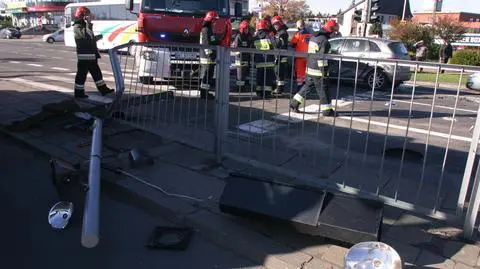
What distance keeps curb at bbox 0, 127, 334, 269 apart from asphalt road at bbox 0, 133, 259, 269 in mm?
70

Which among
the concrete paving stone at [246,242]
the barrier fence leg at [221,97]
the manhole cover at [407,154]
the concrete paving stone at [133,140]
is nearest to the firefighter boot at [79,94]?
the concrete paving stone at [133,140]

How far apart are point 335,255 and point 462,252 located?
0.96 meters

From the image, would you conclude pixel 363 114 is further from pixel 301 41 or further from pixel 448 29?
pixel 448 29

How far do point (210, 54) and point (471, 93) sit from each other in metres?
10.4

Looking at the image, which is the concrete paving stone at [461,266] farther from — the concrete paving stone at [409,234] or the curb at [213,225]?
the curb at [213,225]

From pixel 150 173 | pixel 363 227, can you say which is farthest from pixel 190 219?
pixel 363 227

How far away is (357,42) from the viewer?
13562mm

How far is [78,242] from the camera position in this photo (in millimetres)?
3533

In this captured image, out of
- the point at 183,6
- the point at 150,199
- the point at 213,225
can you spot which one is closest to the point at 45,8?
the point at 183,6

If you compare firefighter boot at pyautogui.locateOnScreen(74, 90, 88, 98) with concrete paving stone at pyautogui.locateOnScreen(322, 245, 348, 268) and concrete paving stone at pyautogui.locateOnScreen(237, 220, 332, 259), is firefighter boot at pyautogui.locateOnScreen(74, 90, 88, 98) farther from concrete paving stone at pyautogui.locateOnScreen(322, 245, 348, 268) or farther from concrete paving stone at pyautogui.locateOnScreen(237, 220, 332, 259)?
concrete paving stone at pyautogui.locateOnScreen(322, 245, 348, 268)

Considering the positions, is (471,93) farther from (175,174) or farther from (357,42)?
(175,174)

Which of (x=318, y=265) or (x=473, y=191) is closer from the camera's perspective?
(x=318, y=265)

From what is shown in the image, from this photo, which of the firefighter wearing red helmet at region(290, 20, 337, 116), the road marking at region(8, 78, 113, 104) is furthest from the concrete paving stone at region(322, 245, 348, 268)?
the road marking at region(8, 78, 113, 104)

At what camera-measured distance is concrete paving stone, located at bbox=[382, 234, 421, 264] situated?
318cm
